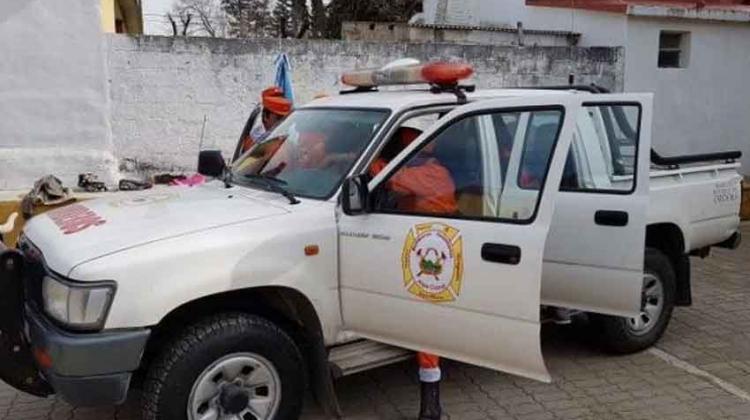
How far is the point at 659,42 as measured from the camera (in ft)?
34.7

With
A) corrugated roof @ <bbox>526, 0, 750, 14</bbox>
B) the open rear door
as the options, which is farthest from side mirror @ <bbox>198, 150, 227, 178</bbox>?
corrugated roof @ <bbox>526, 0, 750, 14</bbox>

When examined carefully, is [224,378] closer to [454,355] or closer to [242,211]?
[242,211]

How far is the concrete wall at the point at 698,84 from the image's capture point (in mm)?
10445

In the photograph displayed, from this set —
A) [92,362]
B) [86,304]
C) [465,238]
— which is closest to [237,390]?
[92,362]

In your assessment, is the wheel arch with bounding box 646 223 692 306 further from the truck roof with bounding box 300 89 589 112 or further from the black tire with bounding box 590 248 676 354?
the truck roof with bounding box 300 89 589 112

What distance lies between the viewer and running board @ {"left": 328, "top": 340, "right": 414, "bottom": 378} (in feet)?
12.0

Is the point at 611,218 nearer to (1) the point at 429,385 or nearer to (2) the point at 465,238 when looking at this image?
(2) the point at 465,238

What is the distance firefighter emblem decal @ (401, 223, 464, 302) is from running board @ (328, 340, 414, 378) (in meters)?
0.44

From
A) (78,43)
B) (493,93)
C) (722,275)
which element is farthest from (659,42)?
(78,43)

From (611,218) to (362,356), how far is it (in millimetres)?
1690

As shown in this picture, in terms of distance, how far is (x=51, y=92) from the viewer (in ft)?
26.2

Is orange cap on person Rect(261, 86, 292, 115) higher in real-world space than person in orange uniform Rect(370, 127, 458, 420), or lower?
higher

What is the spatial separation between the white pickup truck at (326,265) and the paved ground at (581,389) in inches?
20.4

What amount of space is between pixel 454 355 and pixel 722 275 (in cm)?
444
